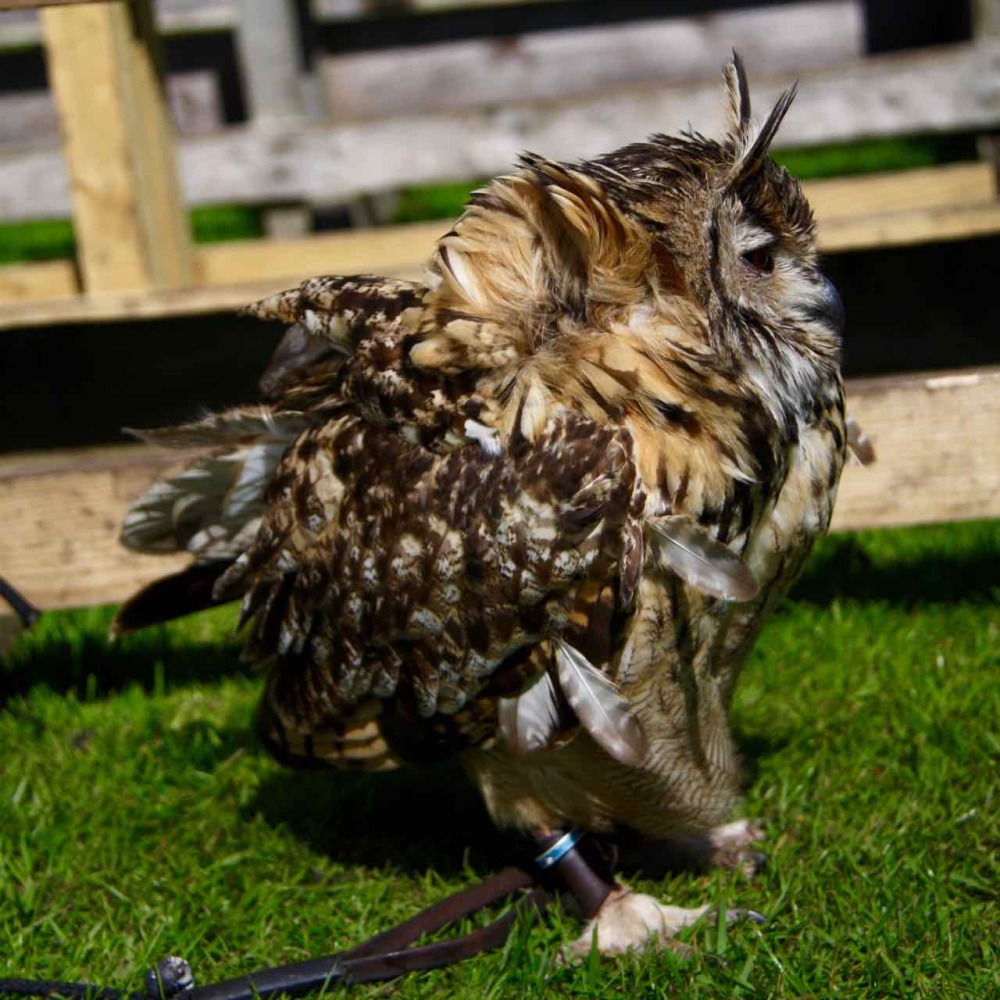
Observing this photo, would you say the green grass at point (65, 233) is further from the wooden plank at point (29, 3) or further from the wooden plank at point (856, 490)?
the wooden plank at point (29, 3)

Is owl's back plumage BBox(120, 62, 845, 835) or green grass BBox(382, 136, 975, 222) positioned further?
green grass BBox(382, 136, 975, 222)

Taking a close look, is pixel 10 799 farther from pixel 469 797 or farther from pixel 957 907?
pixel 957 907

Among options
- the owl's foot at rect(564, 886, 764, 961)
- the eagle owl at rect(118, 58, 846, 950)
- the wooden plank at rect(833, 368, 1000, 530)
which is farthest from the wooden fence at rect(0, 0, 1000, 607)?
the owl's foot at rect(564, 886, 764, 961)

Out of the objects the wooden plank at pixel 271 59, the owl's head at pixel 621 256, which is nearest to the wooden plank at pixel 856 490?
the owl's head at pixel 621 256

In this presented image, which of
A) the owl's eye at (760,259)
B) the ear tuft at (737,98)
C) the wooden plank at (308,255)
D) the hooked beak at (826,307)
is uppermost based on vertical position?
the ear tuft at (737,98)

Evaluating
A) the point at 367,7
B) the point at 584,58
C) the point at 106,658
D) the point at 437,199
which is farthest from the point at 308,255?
the point at 437,199

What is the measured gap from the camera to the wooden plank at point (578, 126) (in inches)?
185

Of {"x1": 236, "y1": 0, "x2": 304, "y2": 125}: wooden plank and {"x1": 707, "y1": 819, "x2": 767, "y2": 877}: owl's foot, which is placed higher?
{"x1": 236, "y1": 0, "x2": 304, "y2": 125}: wooden plank

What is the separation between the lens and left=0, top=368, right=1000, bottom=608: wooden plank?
2.73 m

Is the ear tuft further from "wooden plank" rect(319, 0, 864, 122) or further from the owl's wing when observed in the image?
"wooden plank" rect(319, 0, 864, 122)

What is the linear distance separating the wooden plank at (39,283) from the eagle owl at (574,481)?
8.14 feet

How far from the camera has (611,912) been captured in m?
2.26

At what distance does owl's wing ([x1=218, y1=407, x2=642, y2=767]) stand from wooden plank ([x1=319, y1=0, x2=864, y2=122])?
5365 millimetres

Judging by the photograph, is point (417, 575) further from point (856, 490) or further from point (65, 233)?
point (65, 233)
